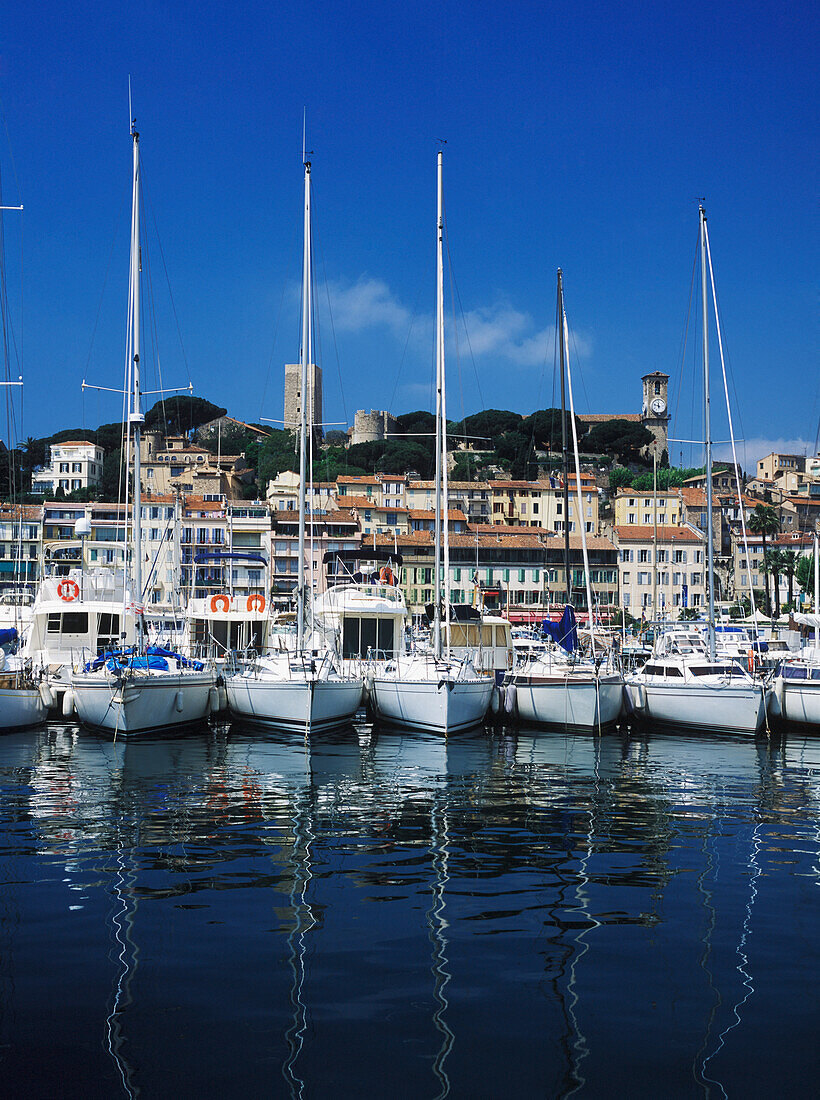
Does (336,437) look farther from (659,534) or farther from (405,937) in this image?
(405,937)

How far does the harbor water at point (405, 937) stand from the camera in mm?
6699

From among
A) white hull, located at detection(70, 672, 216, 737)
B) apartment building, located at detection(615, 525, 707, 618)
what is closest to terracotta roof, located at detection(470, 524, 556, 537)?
apartment building, located at detection(615, 525, 707, 618)

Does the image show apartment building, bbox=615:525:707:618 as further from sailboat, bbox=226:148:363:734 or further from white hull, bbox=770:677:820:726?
sailboat, bbox=226:148:363:734

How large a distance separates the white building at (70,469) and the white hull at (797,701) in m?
109

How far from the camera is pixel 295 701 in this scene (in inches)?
947

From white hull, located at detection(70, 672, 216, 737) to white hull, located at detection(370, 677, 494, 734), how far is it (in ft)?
15.9

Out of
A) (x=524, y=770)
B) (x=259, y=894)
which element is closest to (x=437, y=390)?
(x=524, y=770)

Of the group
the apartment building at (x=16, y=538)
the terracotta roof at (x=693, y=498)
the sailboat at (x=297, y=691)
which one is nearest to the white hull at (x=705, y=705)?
the sailboat at (x=297, y=691)

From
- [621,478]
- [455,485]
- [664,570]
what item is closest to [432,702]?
[664,570]

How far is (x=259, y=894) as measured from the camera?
10680 mm

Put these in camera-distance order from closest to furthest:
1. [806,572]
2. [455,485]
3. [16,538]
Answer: [806,572]
[16,538]
[455,485]

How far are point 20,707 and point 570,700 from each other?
13747mm

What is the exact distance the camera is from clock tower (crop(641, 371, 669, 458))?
157 m

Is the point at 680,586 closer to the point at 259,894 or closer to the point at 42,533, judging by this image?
the point at 42,533
